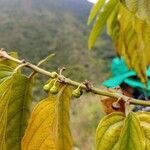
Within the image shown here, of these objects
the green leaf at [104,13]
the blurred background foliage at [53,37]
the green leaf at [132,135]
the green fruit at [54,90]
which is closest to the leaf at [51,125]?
the green fruit at [54,90]

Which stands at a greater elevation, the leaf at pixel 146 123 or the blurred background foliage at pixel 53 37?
the blurred background foliage at pixel 53 37

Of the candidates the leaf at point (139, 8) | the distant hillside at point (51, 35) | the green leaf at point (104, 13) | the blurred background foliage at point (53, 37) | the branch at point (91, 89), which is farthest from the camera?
the distant hillside at point (51, 35)

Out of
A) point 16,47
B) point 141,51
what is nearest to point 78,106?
point 16,47

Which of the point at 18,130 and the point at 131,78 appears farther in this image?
the point at 131,78

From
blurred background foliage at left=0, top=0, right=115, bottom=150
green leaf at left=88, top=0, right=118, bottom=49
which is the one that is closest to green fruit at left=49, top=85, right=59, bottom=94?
green leaf at left=88, top=0, right=118, bottom=49

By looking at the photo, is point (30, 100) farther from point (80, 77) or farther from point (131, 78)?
point (80, 77)

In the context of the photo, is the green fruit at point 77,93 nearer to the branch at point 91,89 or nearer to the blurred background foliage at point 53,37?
the branch at point 91,89
